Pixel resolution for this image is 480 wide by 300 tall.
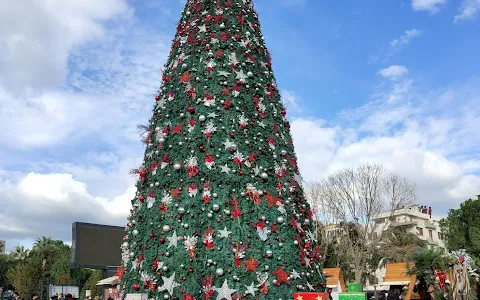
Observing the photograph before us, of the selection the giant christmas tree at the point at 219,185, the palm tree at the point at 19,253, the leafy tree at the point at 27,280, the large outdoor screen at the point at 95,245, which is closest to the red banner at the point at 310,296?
the giant christmas tree at the point at 219,185

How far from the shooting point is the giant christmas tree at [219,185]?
14.3 feet

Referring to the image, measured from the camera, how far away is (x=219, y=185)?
4.66 meters

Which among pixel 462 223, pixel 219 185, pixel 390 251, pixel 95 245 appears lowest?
pixel 390 251

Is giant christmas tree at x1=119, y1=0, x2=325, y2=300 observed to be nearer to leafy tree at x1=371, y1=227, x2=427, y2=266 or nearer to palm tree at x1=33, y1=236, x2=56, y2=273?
leafy tree at x1=371, y1=227, x2=427, y2=266

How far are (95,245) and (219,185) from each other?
1147cm

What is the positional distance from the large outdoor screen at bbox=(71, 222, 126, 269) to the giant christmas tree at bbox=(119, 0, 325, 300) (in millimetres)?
10129

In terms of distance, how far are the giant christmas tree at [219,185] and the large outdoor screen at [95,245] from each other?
10.1m

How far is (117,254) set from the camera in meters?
15.2

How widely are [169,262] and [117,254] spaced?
1168cm

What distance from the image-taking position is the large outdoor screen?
1413 cm

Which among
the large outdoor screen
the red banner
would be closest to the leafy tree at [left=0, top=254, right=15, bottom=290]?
the large outdoor screen

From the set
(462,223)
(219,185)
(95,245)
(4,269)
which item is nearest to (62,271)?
(4,269)

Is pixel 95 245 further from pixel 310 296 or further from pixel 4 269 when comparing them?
pixel 4 269

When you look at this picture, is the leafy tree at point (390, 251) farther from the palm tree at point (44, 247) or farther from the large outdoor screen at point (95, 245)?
the palm tree at point (44, 247)
